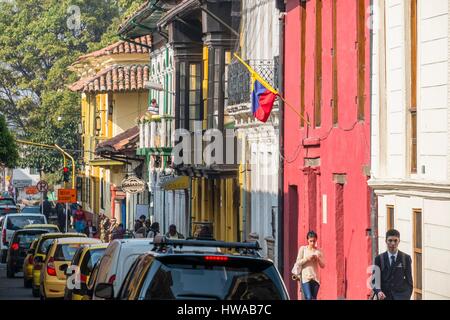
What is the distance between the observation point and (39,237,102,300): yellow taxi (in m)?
30.5

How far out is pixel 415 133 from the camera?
2167 centimetres

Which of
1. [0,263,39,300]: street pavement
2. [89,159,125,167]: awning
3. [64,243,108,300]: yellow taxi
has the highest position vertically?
[89,159,125,167]: awning

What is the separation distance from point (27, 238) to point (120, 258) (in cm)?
2633

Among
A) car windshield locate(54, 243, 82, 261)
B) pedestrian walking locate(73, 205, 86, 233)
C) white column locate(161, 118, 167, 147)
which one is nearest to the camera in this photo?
car windshield locate(54, 243, 82, 261)

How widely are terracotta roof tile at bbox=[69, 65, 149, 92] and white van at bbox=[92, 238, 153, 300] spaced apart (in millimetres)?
43561

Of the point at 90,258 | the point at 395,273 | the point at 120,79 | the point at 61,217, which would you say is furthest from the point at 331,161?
the point at 61,217

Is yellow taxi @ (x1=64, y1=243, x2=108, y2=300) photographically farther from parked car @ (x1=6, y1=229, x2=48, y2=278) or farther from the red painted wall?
parked car @ (x1=6, y1=229, x2=48, y2=278)

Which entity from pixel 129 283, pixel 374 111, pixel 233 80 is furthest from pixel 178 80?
pixel 129 283

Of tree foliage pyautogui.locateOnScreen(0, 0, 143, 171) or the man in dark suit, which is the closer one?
the man in dark suit

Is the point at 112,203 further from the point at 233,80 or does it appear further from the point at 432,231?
the point at 432,231

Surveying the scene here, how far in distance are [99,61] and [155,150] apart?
2329cm

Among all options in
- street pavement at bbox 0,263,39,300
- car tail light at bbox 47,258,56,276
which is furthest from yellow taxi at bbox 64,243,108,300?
street pavement at bbox 0,263,39,300

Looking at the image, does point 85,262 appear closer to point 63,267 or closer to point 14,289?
point 63,267

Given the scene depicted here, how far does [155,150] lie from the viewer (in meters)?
49.7
